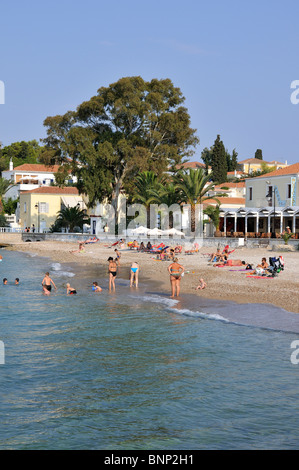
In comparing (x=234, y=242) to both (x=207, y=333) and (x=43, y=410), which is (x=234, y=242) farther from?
(x=43, y=410)

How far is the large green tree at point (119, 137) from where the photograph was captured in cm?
5847

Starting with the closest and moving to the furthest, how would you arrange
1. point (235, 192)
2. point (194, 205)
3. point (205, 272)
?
point (205, 272)
point (194, 205)
point (235, 192)

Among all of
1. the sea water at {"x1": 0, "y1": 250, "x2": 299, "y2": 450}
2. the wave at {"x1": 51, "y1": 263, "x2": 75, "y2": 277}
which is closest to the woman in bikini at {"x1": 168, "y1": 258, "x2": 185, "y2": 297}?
the sea water at {"x1": 0, "y1": 250, "x2": 299, "y2": 450}

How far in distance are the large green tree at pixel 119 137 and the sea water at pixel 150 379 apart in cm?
3985

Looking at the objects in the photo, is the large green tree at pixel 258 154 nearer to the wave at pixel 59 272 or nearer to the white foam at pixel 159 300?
the wave at pixel 59 272

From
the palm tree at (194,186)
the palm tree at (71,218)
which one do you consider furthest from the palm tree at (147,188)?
the palm tree at (71,218)

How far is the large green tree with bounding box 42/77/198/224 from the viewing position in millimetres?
58469

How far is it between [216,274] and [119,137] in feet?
112

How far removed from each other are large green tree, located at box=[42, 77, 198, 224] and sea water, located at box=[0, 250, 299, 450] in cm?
3985

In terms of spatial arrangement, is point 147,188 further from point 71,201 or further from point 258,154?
point 258,154

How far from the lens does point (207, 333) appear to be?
15.9m

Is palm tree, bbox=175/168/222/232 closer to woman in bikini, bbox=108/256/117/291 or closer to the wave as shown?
the wave
